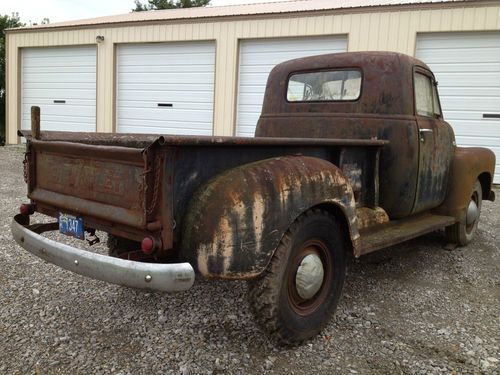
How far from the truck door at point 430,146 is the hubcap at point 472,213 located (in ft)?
1.99

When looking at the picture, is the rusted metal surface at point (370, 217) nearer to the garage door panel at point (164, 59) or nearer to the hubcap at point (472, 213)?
the hubcap at point (472, 213)

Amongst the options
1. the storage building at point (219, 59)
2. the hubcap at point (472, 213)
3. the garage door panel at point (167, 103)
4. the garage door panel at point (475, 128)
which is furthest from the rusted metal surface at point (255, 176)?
the garage door panel at point (167, 103)

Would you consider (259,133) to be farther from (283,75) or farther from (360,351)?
(360,351)

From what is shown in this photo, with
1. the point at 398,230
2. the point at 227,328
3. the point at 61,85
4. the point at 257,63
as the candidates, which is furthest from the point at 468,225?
the point at 61,85

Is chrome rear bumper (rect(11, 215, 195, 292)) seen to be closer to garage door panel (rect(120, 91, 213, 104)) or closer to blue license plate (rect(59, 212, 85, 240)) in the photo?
blue license plate (rect(59, 212, 85, 240))

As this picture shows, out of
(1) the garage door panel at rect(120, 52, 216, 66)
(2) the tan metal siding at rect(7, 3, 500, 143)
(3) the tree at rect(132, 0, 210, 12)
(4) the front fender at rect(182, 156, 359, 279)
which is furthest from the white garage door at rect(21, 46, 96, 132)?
(3) the tree at rect(132, 0, 210, 12)

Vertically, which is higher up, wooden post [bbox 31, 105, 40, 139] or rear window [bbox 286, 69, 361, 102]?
rear window [bbox 286, 69, 361, 102]

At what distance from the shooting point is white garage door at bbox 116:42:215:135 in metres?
12.6

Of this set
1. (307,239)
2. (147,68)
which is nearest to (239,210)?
(307,239)

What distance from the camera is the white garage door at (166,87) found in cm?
1262

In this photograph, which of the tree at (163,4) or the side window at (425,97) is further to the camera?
the tree at (163,4)

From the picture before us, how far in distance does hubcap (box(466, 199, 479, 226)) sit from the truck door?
608mm

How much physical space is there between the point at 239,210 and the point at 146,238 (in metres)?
0.49

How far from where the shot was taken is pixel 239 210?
2.46m
